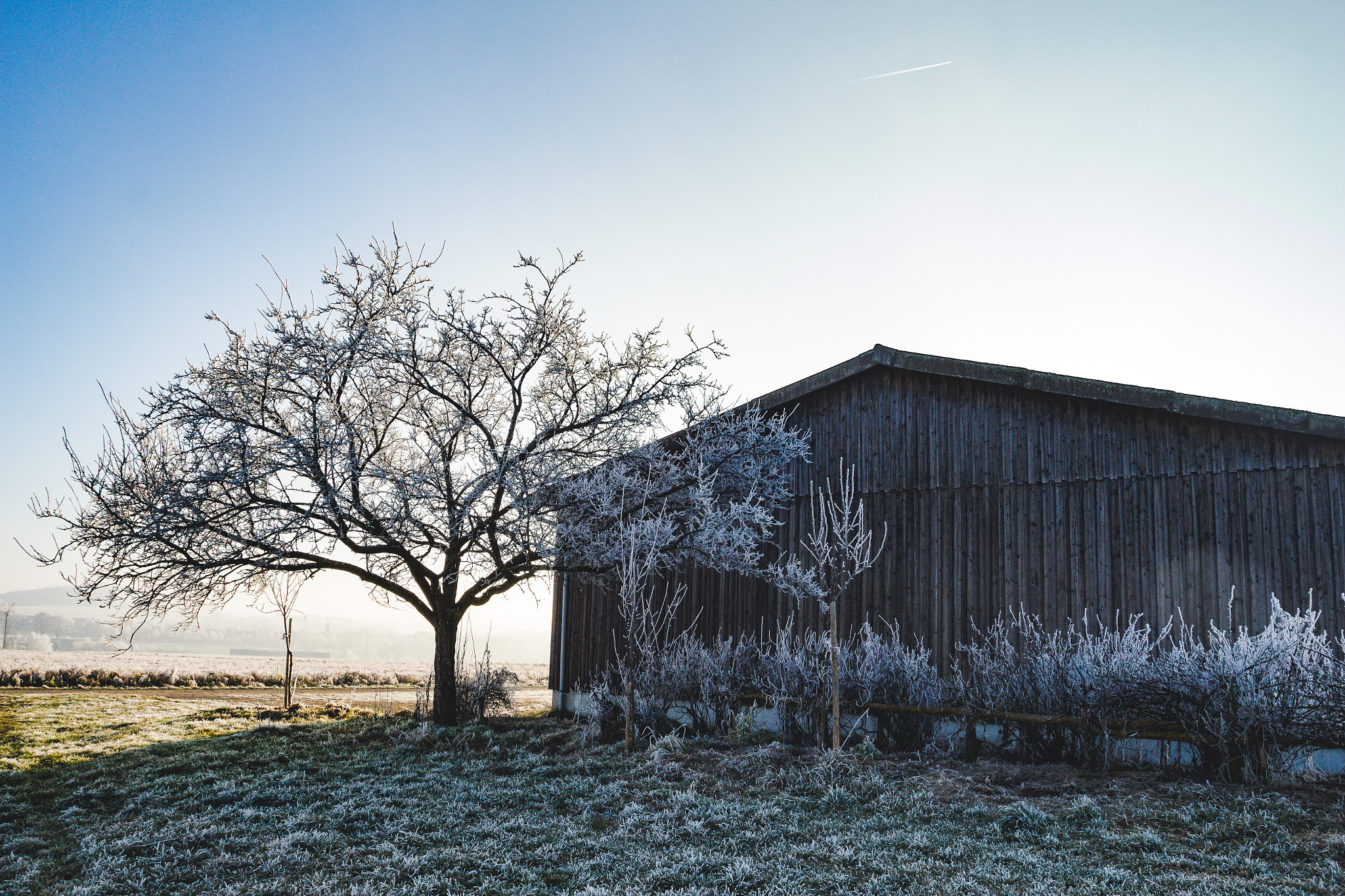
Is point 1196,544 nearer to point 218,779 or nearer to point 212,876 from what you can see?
point 212,876

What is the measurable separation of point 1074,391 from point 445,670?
10808 mm

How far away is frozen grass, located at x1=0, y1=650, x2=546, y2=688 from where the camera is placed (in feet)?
79.2

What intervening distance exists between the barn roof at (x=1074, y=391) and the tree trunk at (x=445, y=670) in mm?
6608

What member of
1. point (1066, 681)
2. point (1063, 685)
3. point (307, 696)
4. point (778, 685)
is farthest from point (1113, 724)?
point (307, 696)

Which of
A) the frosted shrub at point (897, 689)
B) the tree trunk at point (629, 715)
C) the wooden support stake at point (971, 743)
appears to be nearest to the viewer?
the wooden support stake at point (971, 743)

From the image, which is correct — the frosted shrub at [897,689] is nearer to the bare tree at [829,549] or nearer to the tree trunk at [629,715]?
the bare tree at [829,549]

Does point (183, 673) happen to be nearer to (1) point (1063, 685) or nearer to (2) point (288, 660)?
(2) point (288, 660)

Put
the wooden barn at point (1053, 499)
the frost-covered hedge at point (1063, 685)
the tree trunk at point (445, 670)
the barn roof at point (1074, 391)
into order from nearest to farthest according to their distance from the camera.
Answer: the frost-covered hedge at point (1063, 685), the barn roof at point (1074, 391), the wooden barn at point (1053, 499), the tree trunk at point (445, 670)

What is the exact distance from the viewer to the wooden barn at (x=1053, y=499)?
10.2 meters

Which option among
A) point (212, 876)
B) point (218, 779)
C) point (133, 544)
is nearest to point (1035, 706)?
point (212, 876)

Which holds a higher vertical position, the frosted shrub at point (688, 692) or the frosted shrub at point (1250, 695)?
the frosted shrub at point (1250, 695)

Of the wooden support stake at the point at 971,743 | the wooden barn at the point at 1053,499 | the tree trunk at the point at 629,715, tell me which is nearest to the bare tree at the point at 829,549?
the wooden barn at the point at 1053,499

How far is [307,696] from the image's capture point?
76.4 feet

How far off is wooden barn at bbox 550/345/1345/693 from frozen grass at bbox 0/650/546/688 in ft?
58.3
